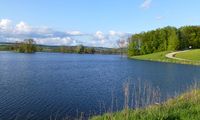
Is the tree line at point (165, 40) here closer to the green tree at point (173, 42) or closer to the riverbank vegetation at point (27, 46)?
the green tree at point (173, 42)

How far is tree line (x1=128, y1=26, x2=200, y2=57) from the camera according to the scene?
130 m

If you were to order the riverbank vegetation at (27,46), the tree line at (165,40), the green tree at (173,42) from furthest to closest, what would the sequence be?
the riverbank vegetation at (27,46) → the tree line at (165,40) → the green tree at (173,42)

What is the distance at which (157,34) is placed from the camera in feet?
456

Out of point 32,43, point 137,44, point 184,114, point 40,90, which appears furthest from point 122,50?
point 184,114

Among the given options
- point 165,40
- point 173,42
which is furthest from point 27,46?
point 173,42

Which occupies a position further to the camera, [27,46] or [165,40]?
[27,46]

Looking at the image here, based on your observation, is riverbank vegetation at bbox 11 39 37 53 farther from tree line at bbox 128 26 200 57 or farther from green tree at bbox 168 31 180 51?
green tree at bbox 168 31 180 51

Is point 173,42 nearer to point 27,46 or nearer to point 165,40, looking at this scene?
point 165,40

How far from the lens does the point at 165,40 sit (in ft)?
443

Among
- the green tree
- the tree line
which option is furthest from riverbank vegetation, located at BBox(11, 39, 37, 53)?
the green tree

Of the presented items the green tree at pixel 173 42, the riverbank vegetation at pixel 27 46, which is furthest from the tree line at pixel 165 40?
the riverbank vegetation at pixel 27 46

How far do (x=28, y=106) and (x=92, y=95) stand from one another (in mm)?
6805

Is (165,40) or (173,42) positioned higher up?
(165,40)

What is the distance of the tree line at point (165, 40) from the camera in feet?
428
